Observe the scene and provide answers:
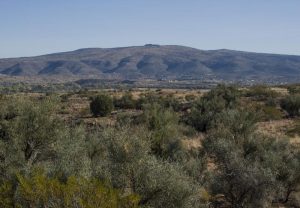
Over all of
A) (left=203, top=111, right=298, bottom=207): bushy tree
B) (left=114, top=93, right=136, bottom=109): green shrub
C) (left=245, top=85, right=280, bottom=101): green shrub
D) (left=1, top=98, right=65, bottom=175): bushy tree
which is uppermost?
(left=1, top=98, right=65, bottom=175): bushy tree

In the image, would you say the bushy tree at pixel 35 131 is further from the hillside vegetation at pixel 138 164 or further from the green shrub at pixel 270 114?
the green shrub at pixel 270 114

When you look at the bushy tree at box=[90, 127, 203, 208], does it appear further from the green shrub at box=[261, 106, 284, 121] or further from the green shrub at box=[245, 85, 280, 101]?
the green shrub at box=[245, 85, 280, 101]

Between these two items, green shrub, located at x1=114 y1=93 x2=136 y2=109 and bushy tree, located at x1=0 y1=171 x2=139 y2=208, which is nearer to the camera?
bushy tree, located at x1=0 y1=171 x2=139 y2=208

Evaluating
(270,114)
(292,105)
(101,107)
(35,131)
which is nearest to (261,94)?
(292,105)

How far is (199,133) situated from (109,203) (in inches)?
1396

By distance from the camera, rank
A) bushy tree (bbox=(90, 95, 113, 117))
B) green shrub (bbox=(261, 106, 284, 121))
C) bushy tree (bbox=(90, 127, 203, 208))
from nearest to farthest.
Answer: bushy tree (bbox=(90, 127, 203, 208)), green shrub (bbox=(261, 106, 284, 121)), bushy tree (bbox=(90, 95, 113, 117))

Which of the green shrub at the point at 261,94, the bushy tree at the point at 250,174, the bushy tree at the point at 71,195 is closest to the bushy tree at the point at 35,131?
the bushy tree at the point at 250,174

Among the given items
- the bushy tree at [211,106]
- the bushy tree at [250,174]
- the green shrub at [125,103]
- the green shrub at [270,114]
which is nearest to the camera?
the bushy tree at [250,174]

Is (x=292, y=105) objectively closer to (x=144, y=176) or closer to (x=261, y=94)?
(x=261, y=94)

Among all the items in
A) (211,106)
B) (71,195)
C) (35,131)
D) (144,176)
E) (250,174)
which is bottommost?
(211,106)

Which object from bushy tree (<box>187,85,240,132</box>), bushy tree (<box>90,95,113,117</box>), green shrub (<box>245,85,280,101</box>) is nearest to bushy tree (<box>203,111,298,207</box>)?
bushy tree (<box>187,85,240,132</box>)

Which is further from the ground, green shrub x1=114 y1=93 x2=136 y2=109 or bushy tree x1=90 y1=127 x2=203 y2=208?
bushy tree x1=90 y1=127 x2=203 y2=208

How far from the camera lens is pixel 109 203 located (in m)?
13.9

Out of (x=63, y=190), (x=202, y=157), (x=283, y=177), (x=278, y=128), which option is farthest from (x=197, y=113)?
(x=63, y=190)
